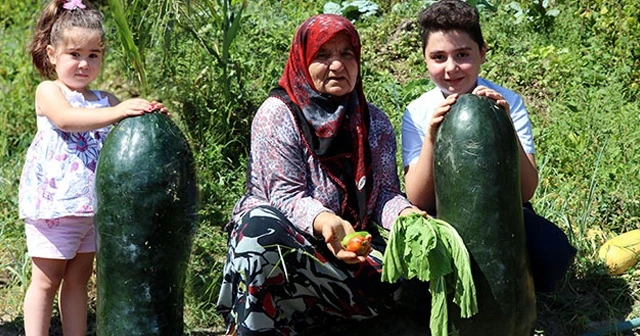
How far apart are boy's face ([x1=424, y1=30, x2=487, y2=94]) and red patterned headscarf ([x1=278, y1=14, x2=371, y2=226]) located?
13.3 inches

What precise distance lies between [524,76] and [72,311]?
12.1 ft

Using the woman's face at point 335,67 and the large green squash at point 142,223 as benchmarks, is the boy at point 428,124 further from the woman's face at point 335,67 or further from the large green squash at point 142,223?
the large green squash at point 142,223

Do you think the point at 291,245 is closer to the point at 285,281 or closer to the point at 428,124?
the point at 285,281

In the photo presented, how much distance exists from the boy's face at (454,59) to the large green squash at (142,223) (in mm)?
1184

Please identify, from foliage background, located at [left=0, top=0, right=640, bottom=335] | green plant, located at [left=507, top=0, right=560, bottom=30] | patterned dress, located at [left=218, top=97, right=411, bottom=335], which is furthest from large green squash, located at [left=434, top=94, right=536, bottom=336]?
green plant, located at [left=507, top=0, right=560, bottom=30]

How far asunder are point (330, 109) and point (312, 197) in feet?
1.33

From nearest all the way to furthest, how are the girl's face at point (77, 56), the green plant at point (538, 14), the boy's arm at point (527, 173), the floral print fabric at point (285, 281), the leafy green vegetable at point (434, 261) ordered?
1. the leafy green vegetable at point (434, 261)
2. the floral print fabric at point (285, 281)
3. the boy's arm at point (527, 173)
4. the girl's face at point (77, 56)
5. the green plant at point (538, 14)

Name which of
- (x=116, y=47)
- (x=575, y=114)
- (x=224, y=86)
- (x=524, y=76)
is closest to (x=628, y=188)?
(x=575, y=114)

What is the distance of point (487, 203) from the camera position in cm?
371

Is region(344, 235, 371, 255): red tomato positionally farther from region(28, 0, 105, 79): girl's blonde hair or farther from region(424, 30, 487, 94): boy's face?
region(28, 0, 105, 79): girl's blonde hair

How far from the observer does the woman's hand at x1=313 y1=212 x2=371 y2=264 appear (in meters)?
3.80

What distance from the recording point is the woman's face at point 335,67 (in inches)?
163

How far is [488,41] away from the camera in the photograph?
7.07 m

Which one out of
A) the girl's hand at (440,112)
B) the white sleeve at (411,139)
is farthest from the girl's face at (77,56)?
the girl's hand at (440,112)
